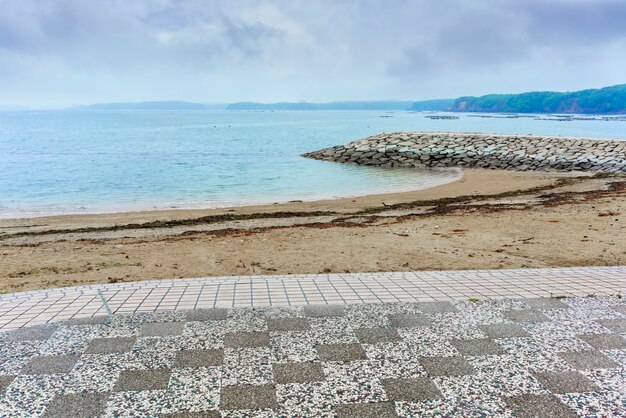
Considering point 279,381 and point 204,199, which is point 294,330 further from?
point 204,199

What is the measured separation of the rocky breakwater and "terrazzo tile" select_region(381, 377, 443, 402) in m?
29.4

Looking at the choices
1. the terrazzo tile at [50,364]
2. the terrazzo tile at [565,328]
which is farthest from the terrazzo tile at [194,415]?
the terrazzo tile at [565,328]

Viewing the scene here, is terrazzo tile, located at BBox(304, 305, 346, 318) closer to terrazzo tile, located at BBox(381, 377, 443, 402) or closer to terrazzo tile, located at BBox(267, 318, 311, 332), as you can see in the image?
terrazzo tile, located at BBox(267, 318, 311, 332)

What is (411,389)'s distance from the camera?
155 inches

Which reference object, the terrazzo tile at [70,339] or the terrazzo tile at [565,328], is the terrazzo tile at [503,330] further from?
the terrazzo tile at [70,339]

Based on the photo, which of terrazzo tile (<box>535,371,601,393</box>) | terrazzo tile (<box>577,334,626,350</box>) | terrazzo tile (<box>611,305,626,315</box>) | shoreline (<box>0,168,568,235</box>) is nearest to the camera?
terrazzo tile (<box>535,371,601,393</box>)

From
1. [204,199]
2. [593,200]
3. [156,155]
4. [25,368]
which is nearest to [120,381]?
[25,368]

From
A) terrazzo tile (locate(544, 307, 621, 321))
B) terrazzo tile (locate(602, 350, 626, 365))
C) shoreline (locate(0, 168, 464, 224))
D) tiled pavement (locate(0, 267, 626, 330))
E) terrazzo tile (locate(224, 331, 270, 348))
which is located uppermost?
terrazzo tile (locate(602, 350, 626, 365))

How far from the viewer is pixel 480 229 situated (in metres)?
11.5

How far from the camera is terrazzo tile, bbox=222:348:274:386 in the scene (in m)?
Answer: 4.07

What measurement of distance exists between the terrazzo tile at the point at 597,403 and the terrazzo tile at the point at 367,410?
4.59ft

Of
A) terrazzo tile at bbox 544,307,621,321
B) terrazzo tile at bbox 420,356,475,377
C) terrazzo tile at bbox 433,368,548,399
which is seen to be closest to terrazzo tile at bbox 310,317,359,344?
terrazzo tile at bbox 420,356,475,377

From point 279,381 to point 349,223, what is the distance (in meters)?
9.58

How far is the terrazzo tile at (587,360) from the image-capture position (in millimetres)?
4332
